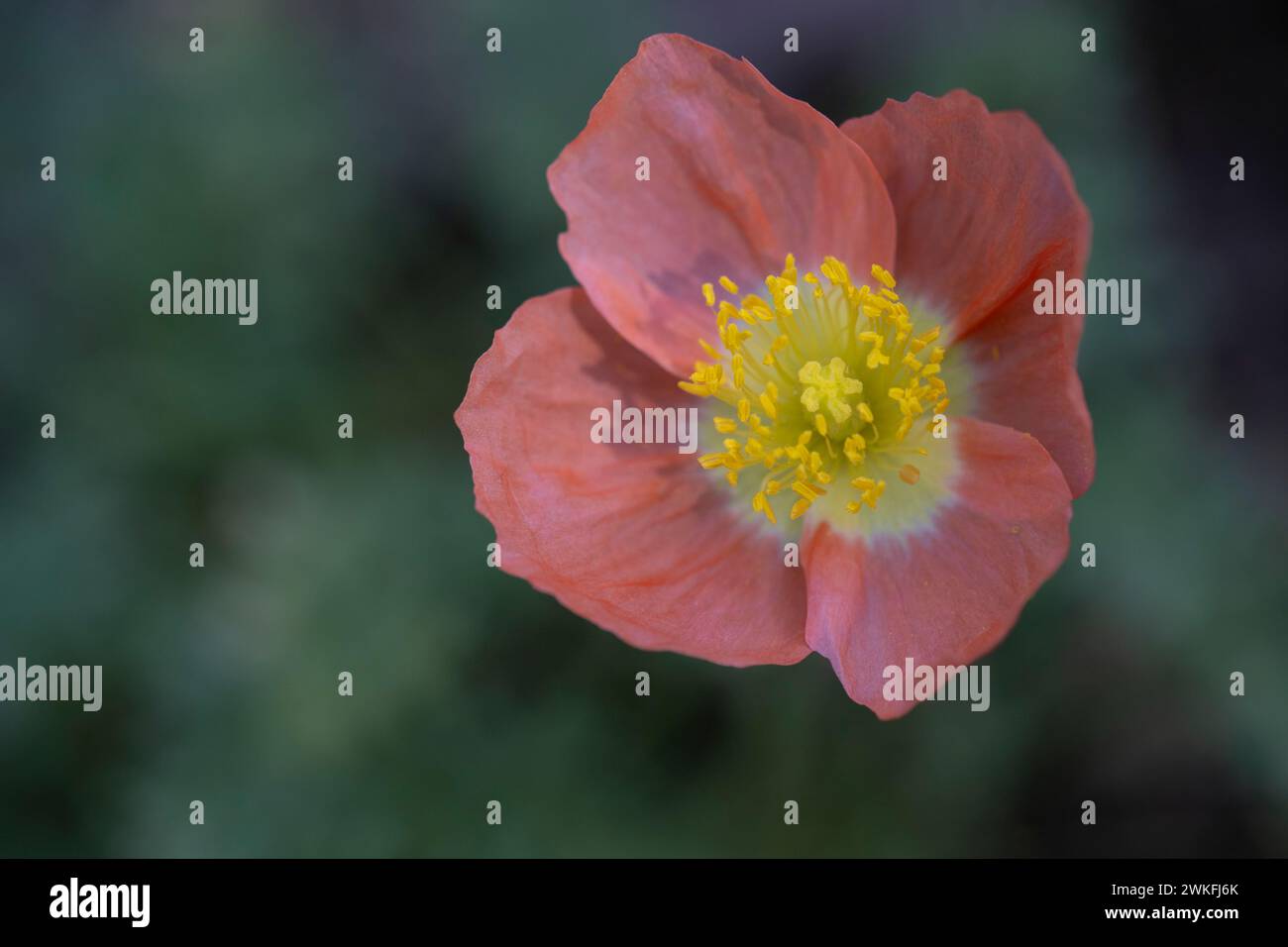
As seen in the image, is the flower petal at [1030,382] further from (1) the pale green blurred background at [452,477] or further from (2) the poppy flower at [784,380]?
(1) the pale green blurred background at [452,477]

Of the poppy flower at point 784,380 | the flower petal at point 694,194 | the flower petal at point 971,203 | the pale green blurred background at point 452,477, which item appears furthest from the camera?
the pale green blurred background at point 452,477

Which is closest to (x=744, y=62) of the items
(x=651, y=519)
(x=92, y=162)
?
(x=651, y=519)

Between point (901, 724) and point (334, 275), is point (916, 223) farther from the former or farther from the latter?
point (334, 275)

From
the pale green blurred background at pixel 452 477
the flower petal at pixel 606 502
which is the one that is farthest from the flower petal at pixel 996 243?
the pale green blurred background at pixel 452 477

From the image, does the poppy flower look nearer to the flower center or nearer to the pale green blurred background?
the flower center

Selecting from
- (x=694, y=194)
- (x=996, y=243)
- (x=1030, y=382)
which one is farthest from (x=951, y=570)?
(x=694, y=194)

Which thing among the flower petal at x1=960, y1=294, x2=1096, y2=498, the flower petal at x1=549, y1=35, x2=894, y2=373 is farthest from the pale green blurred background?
the flower petal at x1=549, y1=35, x2=894, y2=373
